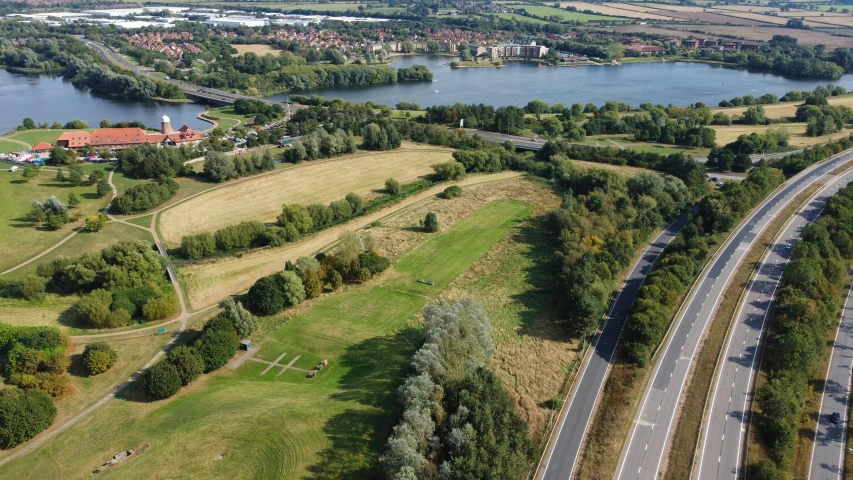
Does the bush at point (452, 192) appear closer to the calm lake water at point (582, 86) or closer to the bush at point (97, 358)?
the bush at point (97, 358)

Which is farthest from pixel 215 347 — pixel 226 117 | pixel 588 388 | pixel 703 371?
pixel 226 117

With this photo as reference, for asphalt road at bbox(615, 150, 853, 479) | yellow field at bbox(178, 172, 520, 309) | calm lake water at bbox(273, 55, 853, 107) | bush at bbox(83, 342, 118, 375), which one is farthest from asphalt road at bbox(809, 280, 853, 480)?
calm lake water at bbox(273, 55, 853, 107)

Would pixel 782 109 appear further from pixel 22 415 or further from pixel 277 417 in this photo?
pixel 22 415

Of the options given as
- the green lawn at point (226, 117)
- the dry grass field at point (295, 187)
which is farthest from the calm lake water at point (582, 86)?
the dry grass field at point (295, 187)

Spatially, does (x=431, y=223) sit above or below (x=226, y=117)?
below

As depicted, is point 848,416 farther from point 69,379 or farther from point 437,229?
point 69,379

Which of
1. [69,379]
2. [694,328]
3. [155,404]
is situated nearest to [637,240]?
[694,328]

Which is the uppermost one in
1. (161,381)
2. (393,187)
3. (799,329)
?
(393,187)
